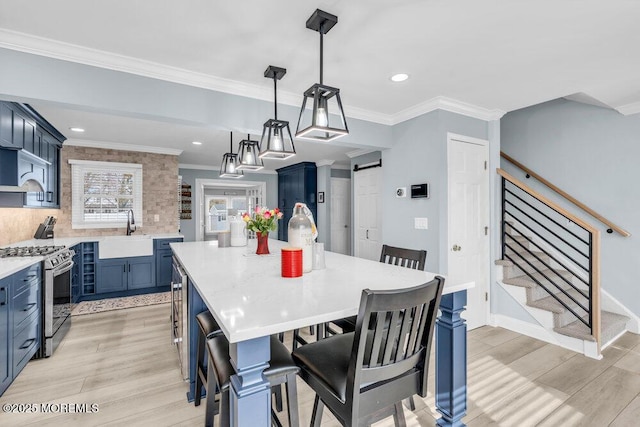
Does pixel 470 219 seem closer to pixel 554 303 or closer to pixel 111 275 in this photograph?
pixel 554 303

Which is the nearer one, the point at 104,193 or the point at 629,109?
the point at 629,109

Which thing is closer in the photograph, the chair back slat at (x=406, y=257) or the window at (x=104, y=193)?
the chair back slat at (x=406, y=257)

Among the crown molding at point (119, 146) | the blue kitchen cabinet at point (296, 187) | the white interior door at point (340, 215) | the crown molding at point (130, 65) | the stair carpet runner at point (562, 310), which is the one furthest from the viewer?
the blue kitchen cabinet at point (296, 187)

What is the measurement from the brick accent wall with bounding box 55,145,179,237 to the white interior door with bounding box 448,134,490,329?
452 cm

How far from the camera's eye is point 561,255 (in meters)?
3.88

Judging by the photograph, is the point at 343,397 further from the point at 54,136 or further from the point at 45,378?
the point at 54,136

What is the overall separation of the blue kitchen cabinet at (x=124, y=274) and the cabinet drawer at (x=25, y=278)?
6.49ft

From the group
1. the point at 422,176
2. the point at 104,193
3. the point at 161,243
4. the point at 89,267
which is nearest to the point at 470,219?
the point at 422,176

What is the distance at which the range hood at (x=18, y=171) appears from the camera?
2.89 meters

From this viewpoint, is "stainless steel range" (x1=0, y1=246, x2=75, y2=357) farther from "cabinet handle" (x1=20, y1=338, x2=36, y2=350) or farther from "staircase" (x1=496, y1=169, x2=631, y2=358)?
"staircase" (x1=496, y1=169, x2=631, y2=358)

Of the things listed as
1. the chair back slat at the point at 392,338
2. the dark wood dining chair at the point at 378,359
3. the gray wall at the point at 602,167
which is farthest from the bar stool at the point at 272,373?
the gray wall at the point at 602,167

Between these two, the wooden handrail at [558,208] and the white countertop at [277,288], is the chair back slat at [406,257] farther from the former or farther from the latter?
the wooden handrail at [558,208]

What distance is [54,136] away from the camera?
4164 millimetres

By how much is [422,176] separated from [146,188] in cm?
445
